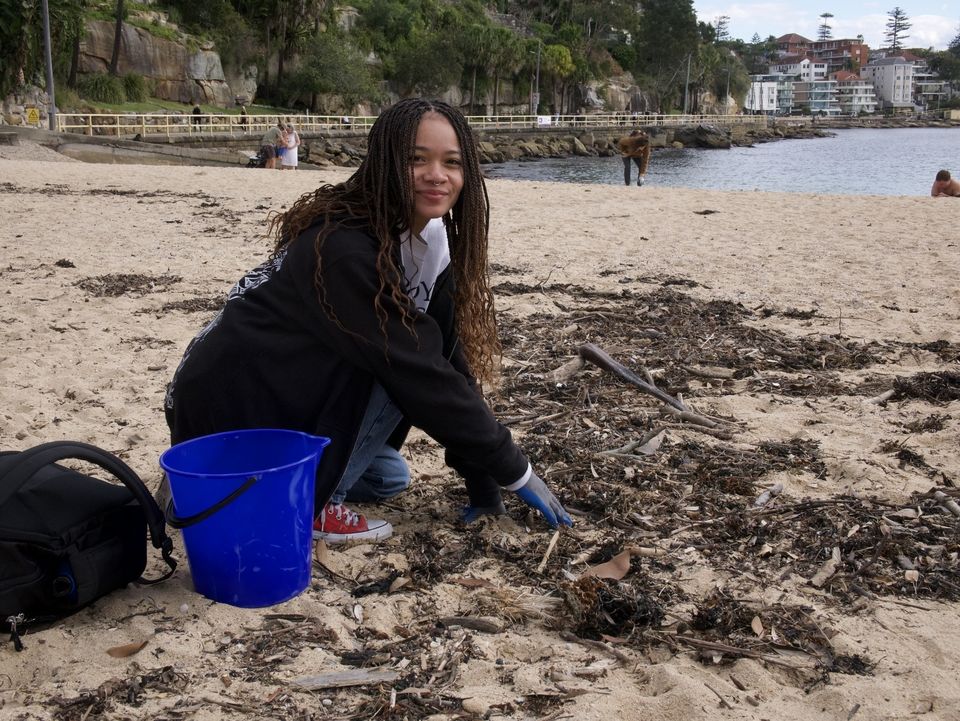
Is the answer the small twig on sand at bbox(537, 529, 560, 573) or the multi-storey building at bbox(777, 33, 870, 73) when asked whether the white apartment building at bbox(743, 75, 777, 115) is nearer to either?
the multi-storey building at bbox(777, 33, 870, 73)

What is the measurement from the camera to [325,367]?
7.96 ft

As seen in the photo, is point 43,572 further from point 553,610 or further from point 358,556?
point 553,610

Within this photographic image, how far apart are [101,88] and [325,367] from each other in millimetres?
38596

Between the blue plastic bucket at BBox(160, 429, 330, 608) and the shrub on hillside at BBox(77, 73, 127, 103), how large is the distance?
38.3 m

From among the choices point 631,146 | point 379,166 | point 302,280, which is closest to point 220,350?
point 302,280

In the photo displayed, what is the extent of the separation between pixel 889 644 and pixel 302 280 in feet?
5.83

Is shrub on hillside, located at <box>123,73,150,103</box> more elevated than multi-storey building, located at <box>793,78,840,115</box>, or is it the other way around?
multi-storey building, located at <box>793,78,840,115</box>

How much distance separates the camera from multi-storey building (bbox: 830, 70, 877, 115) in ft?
472

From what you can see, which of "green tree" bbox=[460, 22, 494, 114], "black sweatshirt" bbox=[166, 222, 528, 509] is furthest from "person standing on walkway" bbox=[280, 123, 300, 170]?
"green tree" bbox=[460, 22, 494, 114]

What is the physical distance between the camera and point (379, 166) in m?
2.45

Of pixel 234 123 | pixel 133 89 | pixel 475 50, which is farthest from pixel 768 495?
pixel 475 50

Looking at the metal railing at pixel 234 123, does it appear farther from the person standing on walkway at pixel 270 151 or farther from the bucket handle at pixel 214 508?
the bucket handle at pixel 214 508

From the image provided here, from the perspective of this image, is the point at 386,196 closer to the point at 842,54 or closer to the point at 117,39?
the point at 117,39

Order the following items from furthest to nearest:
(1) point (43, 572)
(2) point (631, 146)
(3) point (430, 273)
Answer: (2) point (631, 146) < (3) point (430, 273) < (1) point (43, 572)
